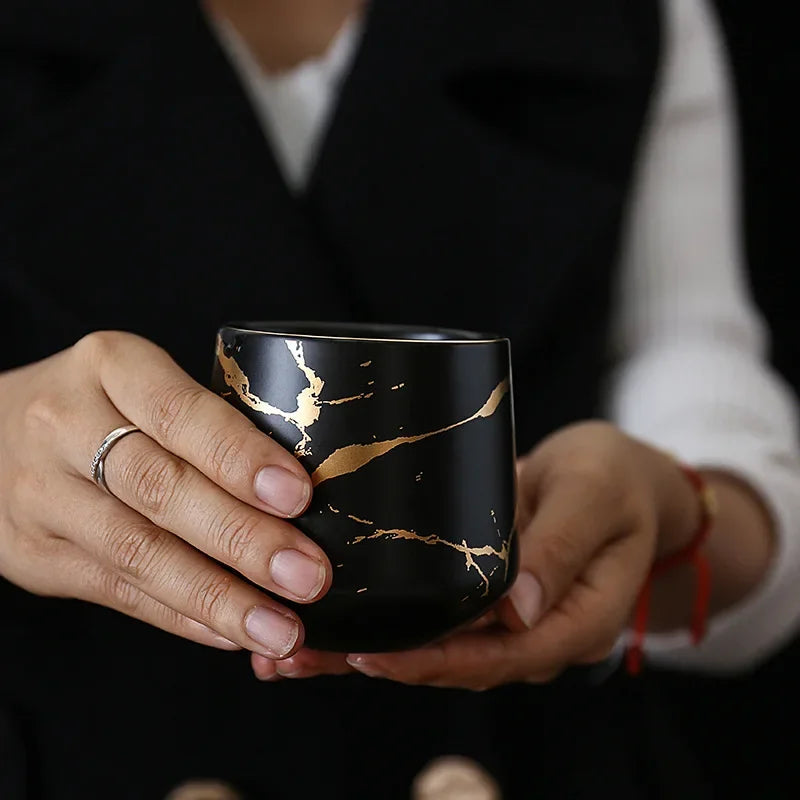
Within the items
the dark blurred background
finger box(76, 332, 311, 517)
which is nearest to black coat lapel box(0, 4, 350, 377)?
finger box(76, 332, 311, 517)

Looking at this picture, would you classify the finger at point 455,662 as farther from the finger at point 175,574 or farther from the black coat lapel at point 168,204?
the black coat lapel at point 168,204

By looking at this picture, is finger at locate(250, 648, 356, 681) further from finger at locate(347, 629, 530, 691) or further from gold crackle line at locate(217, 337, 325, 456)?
gold crackle line at locate(217, 337, 325, 456)

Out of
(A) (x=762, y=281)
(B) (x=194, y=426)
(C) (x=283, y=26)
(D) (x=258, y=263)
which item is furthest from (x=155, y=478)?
(A) (x=762, y=281)

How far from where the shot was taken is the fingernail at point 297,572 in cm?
41

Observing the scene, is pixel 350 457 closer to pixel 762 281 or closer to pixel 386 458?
pixel 386 458

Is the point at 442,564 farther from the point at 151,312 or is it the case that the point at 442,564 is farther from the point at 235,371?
the point at 151,312

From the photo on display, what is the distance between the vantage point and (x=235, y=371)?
16.9 inches

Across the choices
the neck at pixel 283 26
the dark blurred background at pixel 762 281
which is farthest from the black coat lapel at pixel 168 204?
the dark blurred background at pixel 762 281

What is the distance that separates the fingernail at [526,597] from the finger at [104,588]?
155 millimetres

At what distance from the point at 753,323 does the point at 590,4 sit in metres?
0.32

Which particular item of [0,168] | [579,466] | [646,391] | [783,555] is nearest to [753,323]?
[646,391]

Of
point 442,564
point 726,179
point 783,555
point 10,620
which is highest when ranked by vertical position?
point 442,564

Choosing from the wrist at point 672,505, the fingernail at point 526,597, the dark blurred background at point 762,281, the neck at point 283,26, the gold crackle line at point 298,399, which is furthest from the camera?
the dark blurred background at point 762,281

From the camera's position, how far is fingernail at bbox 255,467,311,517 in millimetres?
404
